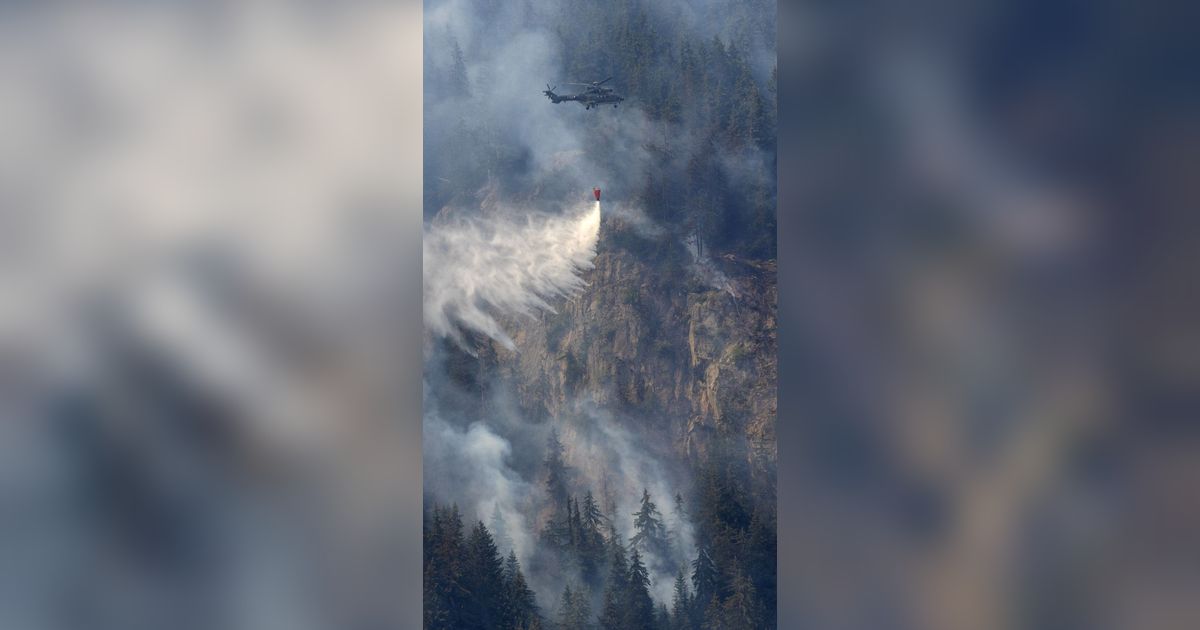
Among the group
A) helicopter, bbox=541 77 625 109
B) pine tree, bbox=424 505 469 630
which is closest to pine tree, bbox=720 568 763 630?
pine tree, bbox=424 505 469 630

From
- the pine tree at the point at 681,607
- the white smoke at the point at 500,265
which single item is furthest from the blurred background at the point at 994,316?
the white smoke at the point at 500,265

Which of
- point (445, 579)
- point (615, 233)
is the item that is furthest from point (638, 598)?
point (615, 233)

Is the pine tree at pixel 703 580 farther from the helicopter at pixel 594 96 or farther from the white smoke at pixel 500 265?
the helicopter at pixel 594 96

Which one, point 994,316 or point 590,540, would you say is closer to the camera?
point 994,316

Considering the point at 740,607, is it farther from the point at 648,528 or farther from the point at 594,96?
the point at 594,96

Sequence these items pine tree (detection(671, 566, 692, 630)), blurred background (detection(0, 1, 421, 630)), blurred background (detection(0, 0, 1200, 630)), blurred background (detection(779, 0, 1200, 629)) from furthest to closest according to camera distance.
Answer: pine tree (detection(671, 566, 692, 630)), blurred background (detection(0, 1, 421, 630)), blurred background (detection(0, 0, 1200, 630)), blurred background (detection(779, 0, 1200, 629))

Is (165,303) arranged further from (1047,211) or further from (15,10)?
(1047,211)

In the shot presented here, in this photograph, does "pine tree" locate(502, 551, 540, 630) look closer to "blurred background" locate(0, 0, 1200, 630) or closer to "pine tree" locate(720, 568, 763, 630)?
"blurred background" locate(0, 0, 1200, 630)
